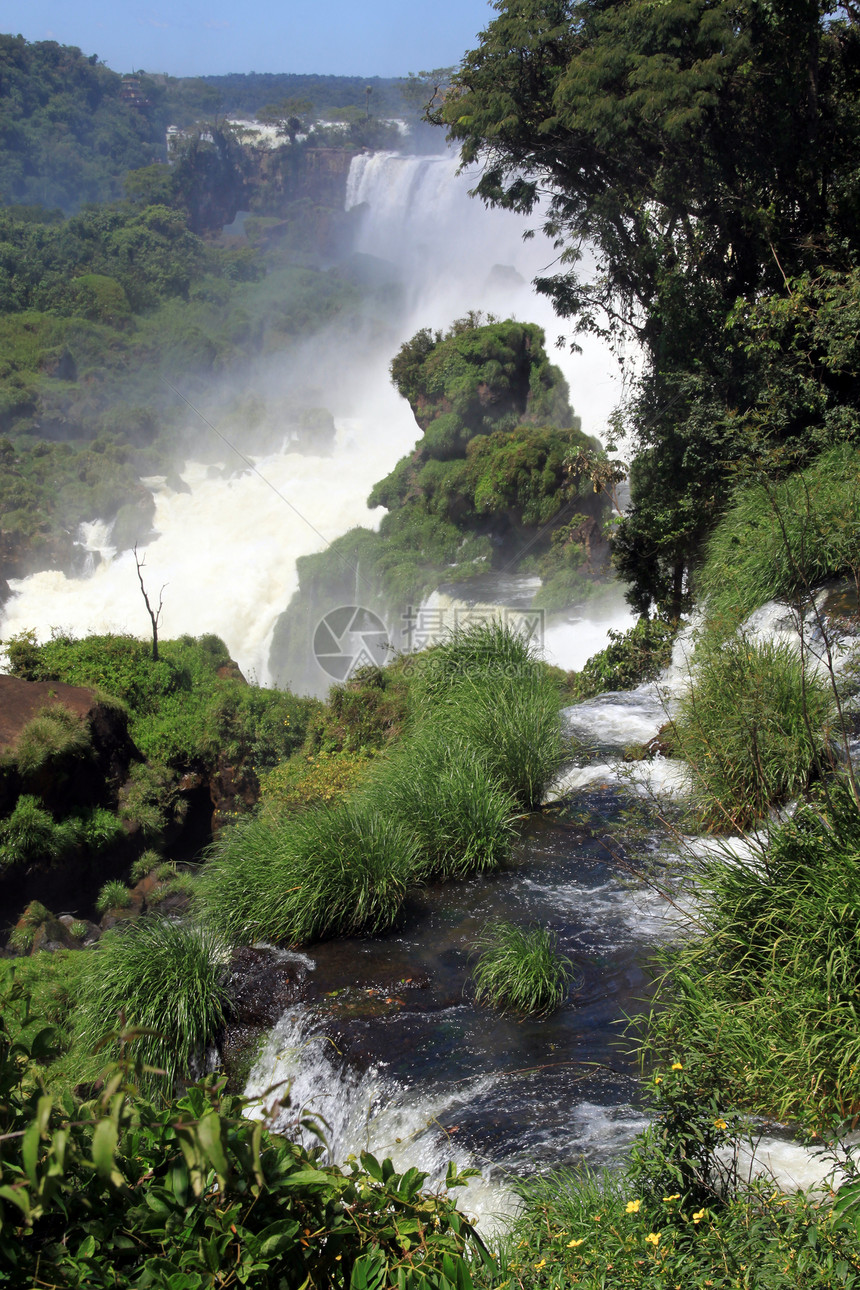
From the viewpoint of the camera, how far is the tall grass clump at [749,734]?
208 inches

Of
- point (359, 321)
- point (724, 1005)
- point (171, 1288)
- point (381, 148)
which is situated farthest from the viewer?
point (381, 148)

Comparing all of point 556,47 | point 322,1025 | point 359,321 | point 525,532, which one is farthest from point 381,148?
point 322,1025

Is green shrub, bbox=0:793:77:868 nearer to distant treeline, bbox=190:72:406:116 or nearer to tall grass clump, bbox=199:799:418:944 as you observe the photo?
tall grass clump, bbox=199:799:418:944

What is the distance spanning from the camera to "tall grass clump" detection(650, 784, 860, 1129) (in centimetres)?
291

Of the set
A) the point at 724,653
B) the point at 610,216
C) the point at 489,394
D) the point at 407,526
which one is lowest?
the point at 724,653

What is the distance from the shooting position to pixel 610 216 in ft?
41.5

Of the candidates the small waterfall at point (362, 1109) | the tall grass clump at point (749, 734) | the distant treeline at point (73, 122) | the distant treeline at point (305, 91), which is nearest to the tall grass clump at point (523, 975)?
the small waterfall at point (362, 1109)

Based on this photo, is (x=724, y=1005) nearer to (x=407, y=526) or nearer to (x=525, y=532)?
(x=525, y=532)

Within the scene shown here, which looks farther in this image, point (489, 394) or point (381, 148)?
point (381, 148)

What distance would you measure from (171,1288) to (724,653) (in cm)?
580

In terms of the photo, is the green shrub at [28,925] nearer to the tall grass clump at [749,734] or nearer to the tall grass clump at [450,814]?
the tall grass clump at [450,814]
